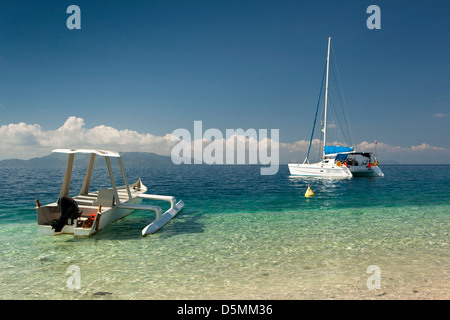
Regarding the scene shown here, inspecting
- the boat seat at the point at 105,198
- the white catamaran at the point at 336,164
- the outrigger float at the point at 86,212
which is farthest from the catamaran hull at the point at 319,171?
the boat seat at the point at 105,198

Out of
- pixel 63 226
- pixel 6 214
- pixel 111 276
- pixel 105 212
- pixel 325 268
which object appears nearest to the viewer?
pixel 111 276

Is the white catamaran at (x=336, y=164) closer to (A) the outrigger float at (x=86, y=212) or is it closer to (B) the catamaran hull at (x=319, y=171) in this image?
(B) the catamaran hull at (x=319, y=171)

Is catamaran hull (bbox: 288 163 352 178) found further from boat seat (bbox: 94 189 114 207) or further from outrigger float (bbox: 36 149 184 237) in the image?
boat seat (bbox: 94 189 114 207)

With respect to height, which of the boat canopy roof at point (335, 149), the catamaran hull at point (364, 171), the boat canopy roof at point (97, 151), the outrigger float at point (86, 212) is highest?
the boat canopy roof at point (335, 149)

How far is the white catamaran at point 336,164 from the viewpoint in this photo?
1989 inches

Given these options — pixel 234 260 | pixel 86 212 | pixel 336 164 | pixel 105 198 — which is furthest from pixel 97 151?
pixel 336 164

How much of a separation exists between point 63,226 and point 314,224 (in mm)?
12023

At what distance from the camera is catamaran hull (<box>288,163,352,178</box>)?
50125mm

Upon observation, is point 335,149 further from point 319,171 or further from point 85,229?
point 85,229

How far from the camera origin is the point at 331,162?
167ft

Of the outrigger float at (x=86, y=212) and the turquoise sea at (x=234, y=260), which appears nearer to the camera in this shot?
the turquoise sea at (x=234, y=260)
